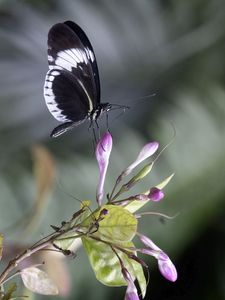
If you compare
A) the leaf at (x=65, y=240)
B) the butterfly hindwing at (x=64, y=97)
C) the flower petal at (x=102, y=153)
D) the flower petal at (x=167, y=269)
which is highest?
the butterfly hindwing at (x=64, y=97)

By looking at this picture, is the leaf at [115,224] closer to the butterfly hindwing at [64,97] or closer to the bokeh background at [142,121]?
the butterfly hindwing at [64,97]

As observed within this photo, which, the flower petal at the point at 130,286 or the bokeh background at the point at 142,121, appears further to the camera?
the bokeh background at the point at 142,121

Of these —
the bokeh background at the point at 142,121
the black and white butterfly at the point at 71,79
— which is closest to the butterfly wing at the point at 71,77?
the black and white butterfly at the point at 71,79

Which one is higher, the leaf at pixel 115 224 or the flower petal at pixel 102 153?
the flower petal at pixel 102 153

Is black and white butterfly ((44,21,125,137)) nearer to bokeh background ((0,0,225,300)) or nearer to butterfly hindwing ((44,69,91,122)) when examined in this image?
butterfly hindwing ((44,69,91,122))

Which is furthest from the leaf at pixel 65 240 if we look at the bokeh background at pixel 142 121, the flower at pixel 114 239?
the bokeh background at pixel 142 121

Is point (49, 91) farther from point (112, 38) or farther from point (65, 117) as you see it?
point (112, 38)

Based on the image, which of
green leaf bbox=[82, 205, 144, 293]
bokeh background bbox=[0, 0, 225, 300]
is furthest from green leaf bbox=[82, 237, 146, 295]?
bokeh background bbox=[0, 0, 225, 300]
